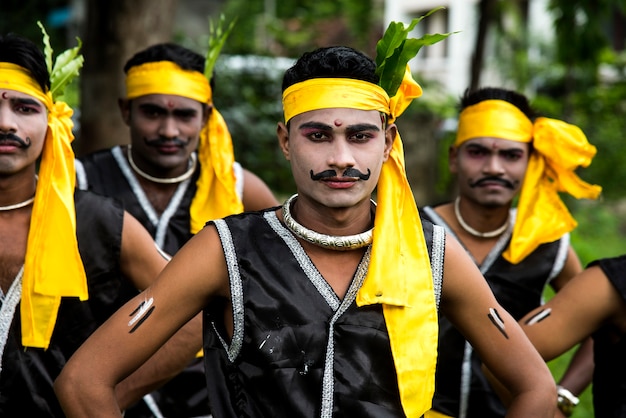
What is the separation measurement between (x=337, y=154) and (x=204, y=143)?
2.38 metres

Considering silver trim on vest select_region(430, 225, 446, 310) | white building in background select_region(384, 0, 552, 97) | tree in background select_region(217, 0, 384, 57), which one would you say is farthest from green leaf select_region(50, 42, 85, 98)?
white building in background select_region(384, 0, 552, 97)

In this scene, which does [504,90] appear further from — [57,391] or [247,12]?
[247,12]

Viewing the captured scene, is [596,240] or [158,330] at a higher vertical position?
[158,330]

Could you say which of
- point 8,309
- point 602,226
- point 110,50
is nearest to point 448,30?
point 602,226

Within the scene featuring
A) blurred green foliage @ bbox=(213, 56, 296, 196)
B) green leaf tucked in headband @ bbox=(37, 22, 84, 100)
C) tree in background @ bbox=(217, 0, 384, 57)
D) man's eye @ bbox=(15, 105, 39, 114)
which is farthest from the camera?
tree in background @ bbox=(217, 0, 384, 57)

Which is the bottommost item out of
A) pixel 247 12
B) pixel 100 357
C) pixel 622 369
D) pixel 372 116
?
pixel 622 369

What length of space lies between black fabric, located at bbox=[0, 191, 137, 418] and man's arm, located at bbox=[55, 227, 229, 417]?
0.70m

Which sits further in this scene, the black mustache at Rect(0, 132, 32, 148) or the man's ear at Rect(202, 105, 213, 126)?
the man's ear at Rect(202, 105, 213, 126)

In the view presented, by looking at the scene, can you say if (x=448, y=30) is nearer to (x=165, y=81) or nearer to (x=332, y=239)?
(x=165, y=81)

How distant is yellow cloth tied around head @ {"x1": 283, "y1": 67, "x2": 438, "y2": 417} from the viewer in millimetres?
3186

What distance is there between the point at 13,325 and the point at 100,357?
0.82 meters

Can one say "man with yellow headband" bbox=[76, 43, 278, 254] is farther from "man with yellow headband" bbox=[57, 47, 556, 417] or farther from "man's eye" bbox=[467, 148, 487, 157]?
"man with yellow headband" bbox=[57, 47, 556, 417]

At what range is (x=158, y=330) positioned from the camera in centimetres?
315

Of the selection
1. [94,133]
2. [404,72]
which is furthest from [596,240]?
[404,72]
